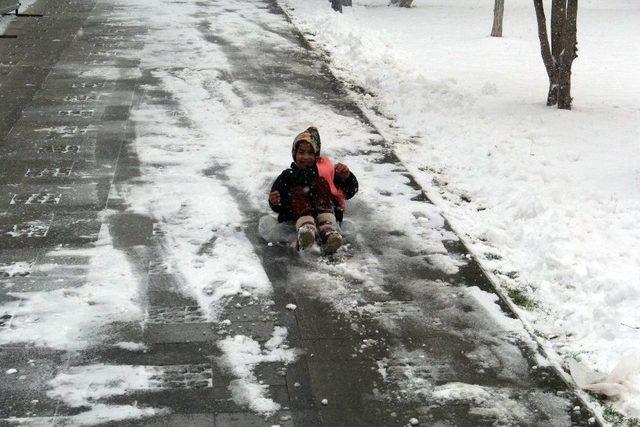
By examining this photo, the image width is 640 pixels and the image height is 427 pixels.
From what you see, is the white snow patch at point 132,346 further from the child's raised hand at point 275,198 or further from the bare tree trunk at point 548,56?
the bare tree trunk at point 548,56

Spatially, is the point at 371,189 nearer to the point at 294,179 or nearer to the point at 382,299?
the point at 294,179

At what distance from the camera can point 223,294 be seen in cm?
597

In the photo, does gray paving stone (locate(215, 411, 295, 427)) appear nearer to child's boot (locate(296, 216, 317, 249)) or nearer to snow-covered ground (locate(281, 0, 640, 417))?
snow-covered ground (locate(281, 0, 640, 417))

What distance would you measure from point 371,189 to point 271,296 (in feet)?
8.33

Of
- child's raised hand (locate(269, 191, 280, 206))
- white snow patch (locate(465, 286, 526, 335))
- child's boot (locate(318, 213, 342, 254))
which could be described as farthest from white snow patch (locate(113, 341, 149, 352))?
white snow patch (locate(465, 286, 526, 335))

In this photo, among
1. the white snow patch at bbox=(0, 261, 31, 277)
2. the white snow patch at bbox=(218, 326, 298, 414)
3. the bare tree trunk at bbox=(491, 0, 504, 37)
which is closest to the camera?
the white snow patch at bbox=(218, 326, 298, 414)

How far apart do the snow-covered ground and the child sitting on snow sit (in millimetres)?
1155

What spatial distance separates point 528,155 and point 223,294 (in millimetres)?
4576

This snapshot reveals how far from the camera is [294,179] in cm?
709

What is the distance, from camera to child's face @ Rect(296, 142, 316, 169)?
7121mm

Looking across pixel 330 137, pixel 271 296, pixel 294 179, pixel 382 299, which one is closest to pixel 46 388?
pixel 271 296

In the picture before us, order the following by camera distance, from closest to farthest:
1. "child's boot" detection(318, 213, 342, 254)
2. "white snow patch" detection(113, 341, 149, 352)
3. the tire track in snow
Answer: the tire track in snow, "white snow patch" detection(113, 341, 149, 352), "child's boot" detection(318, 213, 342, 254)

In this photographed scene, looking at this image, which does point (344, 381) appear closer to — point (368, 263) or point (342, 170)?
point (368, 263)

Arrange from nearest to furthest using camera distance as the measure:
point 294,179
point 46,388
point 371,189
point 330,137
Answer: point 46,388
point 294,179
point 371,189
point 330,137
